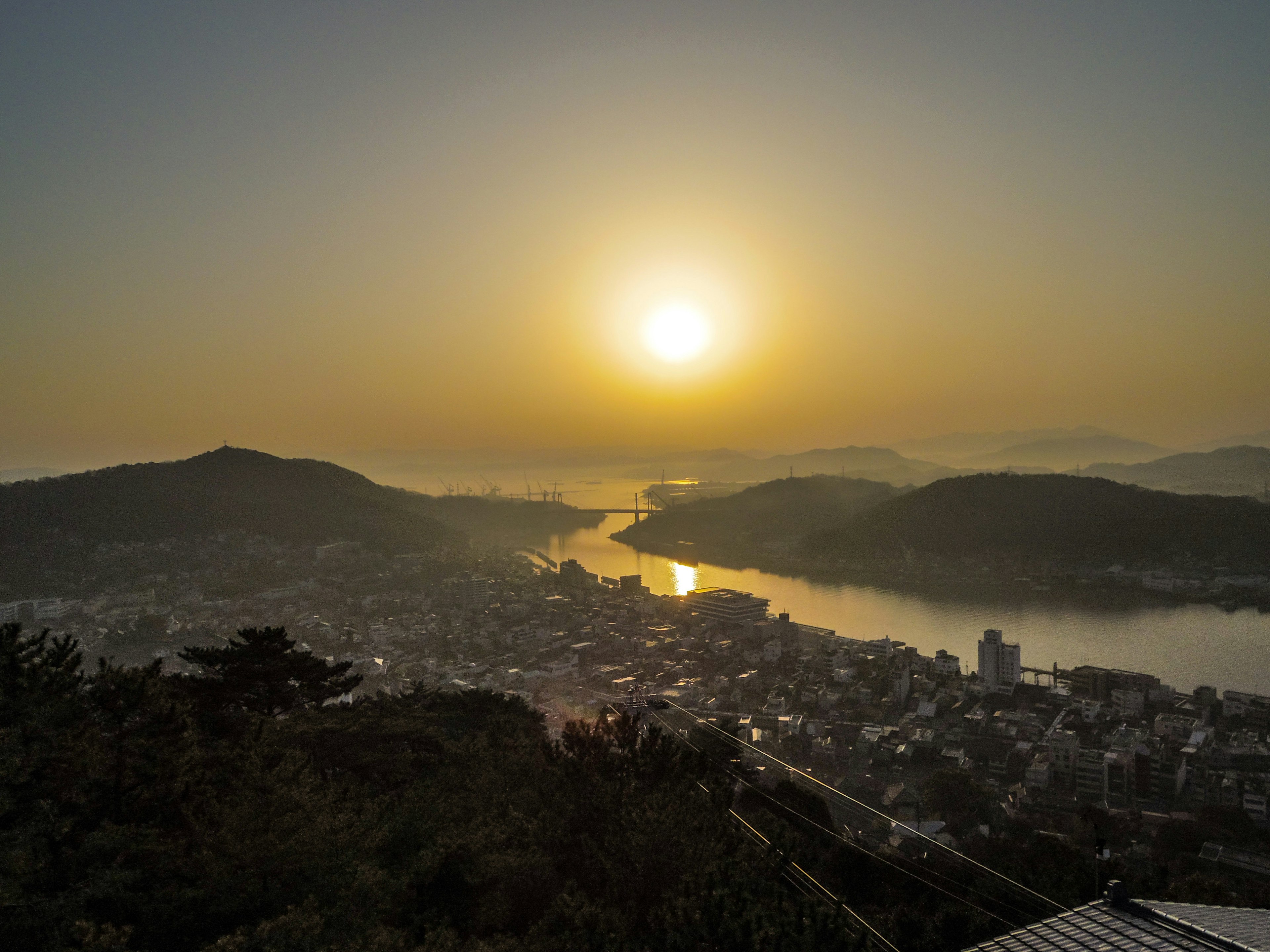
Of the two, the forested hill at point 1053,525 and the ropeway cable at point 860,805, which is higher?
the forested hill at point 1053,525

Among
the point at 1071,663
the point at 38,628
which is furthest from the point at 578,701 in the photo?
the point at 38,628

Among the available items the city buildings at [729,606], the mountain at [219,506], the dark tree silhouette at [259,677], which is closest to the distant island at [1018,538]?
the city buildings at [729,606]

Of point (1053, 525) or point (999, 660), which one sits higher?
point (1053, 525)

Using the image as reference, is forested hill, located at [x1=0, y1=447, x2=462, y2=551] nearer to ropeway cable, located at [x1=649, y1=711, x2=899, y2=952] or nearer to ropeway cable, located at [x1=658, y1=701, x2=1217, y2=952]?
ropeway cable, located at [x1=658, y1=701, x2=1217, y2=952]

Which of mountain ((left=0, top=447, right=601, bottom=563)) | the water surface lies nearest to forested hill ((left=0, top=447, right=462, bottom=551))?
mountain ((left=0, top=447, right=601, bottom=563))

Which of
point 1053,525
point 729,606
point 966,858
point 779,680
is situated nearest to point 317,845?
point 966,858

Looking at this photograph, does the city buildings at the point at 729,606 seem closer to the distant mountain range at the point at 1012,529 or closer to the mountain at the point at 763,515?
the distant mountain range at the point at 1012,529

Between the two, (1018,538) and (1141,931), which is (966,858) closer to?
(1141,931)

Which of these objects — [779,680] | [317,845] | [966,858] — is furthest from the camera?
[779,680]
